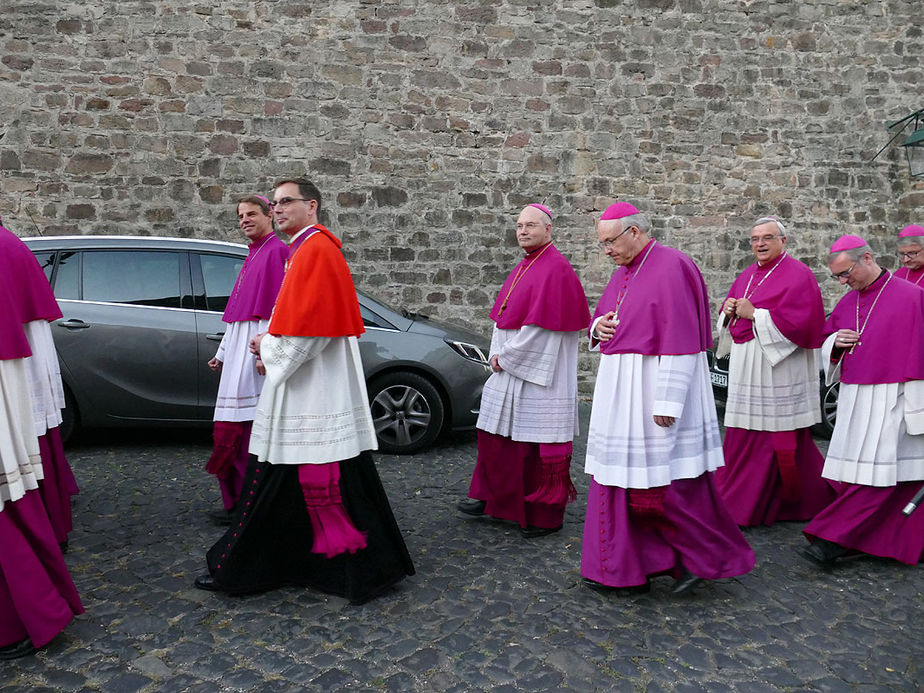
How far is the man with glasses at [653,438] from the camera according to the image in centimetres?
365

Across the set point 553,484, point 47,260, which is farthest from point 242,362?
point 47,260

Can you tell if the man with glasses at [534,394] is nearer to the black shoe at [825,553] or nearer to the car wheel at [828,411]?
the black shoe at [825,553]

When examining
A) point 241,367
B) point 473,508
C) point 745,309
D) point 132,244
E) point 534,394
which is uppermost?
point 132,244

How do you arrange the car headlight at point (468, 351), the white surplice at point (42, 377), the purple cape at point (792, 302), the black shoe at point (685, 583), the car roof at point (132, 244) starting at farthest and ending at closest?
the car headlight at point (468, 351) → the car roof at point (132, 244) → the purple cape at point (792, 302) → the white surplice at point (42, 377) → the black shoe at point (685, 583)

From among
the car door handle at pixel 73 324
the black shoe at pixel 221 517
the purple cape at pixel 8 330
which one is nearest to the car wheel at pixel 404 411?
the black shoe at pixel 221 517

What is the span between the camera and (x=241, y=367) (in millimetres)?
4645

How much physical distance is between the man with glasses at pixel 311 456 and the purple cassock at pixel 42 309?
3.45 feet

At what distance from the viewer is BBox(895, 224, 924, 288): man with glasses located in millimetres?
5492

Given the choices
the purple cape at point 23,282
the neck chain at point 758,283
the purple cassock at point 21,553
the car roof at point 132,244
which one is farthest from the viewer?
the car roof at point 132,244

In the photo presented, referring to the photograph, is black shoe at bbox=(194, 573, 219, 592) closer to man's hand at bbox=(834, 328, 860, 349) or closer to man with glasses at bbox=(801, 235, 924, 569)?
man with glasses at bbox=(801, 235, 924, 569)

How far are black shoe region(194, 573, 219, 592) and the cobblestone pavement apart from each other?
69mm

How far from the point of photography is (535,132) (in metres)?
10.3

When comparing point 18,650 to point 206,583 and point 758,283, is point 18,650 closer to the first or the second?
point 206,583

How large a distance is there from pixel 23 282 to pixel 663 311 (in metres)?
2.93
